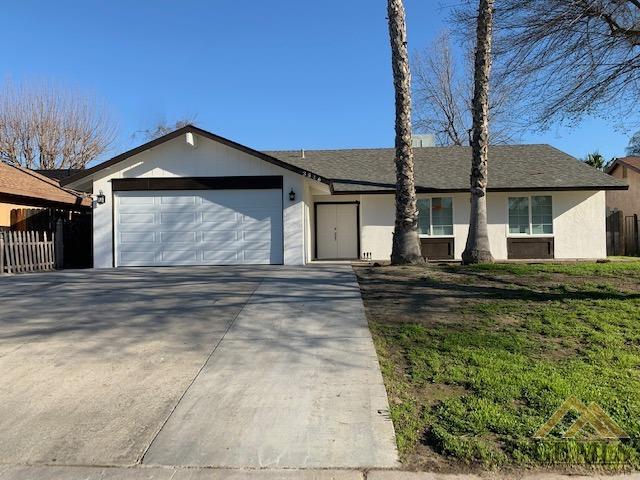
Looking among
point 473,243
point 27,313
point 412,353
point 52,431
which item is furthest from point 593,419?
point 473,243

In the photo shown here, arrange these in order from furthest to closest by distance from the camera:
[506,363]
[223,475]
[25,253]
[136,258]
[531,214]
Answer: [531,214], [136,258], [25,253], [506,363], [223,475]

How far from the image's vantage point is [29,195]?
16812 millimetres

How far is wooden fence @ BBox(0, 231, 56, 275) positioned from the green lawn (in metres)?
10.7

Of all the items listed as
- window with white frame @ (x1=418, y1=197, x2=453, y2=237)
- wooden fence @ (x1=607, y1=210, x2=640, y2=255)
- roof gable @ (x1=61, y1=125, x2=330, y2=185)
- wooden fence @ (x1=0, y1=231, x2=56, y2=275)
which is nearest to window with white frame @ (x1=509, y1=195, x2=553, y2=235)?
window with white frame @ (x1=418, y1=197, x2=453, y2=237)

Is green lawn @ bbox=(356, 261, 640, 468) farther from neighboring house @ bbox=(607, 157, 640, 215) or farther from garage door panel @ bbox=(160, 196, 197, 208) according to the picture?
neighboring house @ bbox=(607, 157, 640, 215)

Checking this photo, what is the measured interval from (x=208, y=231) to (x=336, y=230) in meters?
5.53

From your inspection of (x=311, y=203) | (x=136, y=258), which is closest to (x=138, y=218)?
(x=136, y=258)

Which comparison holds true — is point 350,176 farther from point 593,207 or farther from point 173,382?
point 173,382

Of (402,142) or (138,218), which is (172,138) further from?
(402,142)

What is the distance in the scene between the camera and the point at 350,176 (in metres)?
19.6

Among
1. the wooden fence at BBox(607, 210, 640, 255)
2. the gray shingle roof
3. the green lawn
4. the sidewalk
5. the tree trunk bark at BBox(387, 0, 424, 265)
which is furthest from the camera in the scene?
the wooden fence at BBox(607, 210, 640, 255)

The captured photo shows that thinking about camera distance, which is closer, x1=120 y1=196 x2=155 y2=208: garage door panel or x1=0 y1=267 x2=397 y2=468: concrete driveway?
x1=0 y1=267 x2=397 y2=468: concrete driveway

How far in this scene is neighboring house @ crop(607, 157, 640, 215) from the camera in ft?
80.5

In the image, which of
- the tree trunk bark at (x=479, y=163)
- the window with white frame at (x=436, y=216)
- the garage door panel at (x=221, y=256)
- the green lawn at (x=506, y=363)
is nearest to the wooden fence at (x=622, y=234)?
the window with white frame at (x=436, y=216)
